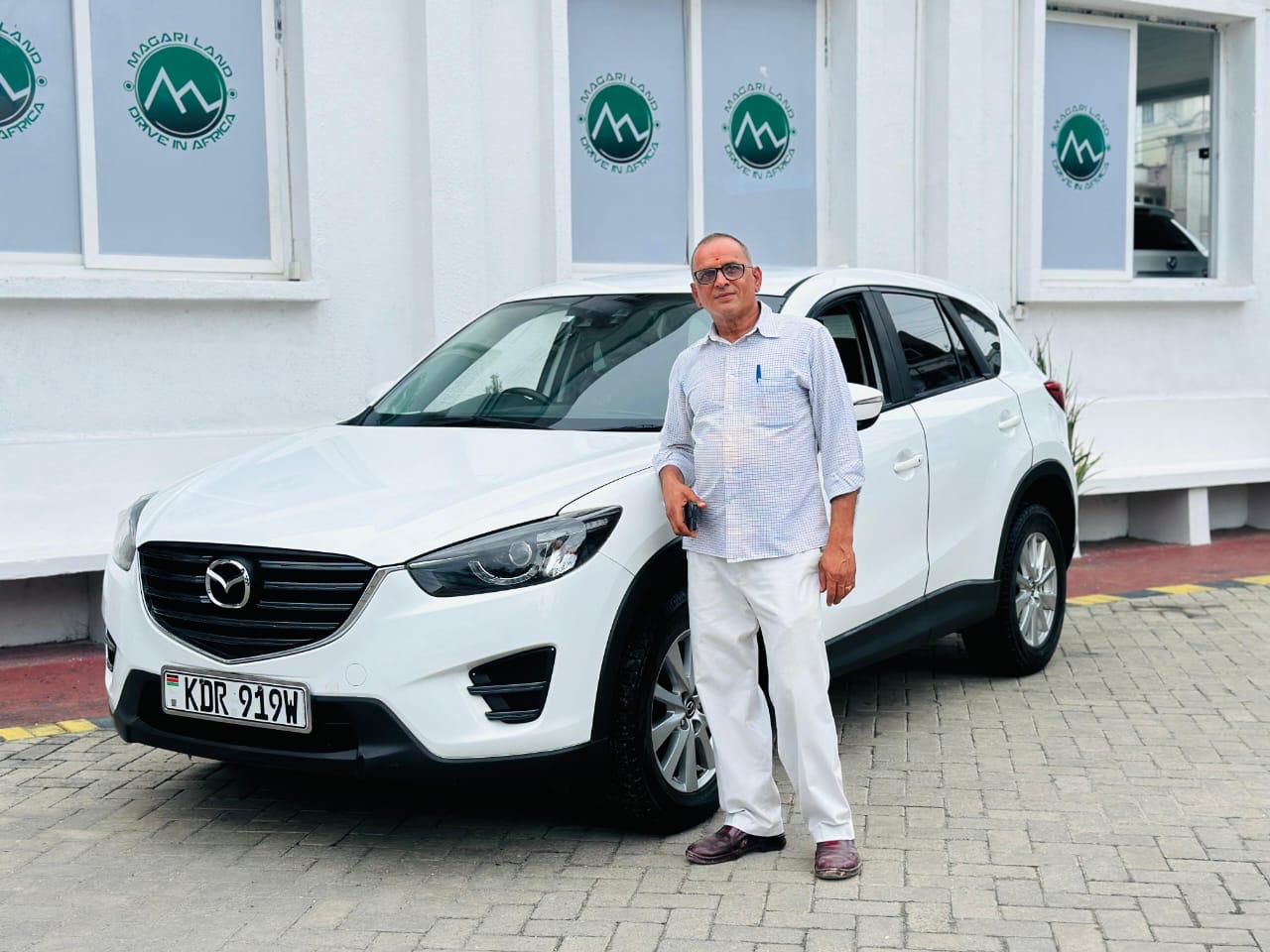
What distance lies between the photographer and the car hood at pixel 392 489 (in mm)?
4219

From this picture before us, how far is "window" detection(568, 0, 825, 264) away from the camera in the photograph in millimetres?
9750

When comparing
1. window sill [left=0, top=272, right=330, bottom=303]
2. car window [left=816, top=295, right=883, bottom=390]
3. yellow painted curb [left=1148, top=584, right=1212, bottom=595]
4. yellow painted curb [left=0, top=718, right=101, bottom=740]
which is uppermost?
window sill [left=0, top=272, right=330, bottom=303]

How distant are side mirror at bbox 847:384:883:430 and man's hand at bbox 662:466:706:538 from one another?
75 centimetres

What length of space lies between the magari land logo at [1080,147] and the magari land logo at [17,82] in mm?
7138

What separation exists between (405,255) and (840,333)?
392cm

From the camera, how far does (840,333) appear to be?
559 cm

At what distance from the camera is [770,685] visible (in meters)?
4.36

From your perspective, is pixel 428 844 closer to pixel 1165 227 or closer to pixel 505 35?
pixel 505 35

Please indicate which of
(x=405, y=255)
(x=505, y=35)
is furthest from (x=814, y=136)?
(x=405, y=255)

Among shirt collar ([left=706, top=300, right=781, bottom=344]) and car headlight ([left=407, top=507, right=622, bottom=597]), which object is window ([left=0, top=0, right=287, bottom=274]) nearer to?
car headlight ([left=407, top=507, right=622, bottom=597])

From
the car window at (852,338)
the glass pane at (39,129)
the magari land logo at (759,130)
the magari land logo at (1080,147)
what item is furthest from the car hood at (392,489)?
the magari land logo at (1080,147)

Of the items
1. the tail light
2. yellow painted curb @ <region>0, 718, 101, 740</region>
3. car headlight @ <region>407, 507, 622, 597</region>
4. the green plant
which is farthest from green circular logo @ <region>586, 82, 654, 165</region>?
car headlight @ <region>407, 507, 622, 597</region>

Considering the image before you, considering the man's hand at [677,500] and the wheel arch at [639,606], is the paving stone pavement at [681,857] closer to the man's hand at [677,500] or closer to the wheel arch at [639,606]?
the wheel arch at [639,606]

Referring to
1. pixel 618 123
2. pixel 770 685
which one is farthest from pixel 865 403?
pixel 618 123
